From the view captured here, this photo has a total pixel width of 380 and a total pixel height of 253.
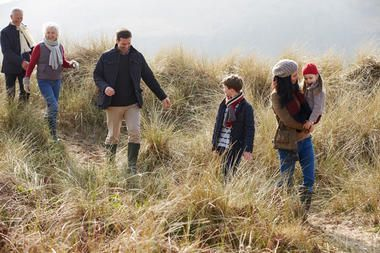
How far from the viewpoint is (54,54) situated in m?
7.34

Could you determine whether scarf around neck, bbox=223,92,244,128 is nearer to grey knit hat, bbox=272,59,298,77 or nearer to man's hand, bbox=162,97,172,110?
grey knit hat, bbox=272,59,298,77

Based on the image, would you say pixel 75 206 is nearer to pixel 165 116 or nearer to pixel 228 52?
pixel 165 116

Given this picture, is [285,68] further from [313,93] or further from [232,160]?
[232,160]

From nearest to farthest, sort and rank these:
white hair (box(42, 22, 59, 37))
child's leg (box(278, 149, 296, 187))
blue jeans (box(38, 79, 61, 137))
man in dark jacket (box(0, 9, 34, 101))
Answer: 1. child's leg (box(278, 149, 296, 187))
2. white hair (box(42, 22, 59, 37))
3. blue jeans (box(38, 79, 61, 137))
4. man in dark jacket (box(0, 9, 34, 101))

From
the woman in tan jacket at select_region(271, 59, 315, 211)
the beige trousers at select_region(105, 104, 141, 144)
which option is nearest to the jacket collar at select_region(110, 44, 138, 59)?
the beige trousers at select_region(105, 104, 141, 144)

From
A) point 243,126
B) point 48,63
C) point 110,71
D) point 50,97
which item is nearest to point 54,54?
point 48,63

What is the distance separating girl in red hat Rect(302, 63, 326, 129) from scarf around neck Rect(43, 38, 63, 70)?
141 inches

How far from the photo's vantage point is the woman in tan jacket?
17.8 feet

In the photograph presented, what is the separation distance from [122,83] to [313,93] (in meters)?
2.31

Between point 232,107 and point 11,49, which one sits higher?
point 11,49

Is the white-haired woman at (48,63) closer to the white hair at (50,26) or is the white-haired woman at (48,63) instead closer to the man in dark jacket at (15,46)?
the white hair at (50,26)

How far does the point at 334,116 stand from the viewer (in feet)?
25.8

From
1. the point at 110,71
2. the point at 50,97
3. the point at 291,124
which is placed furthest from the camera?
the point at 50,97

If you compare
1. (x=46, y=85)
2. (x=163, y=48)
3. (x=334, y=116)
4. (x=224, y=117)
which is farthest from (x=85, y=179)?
(x=163, y=48)
